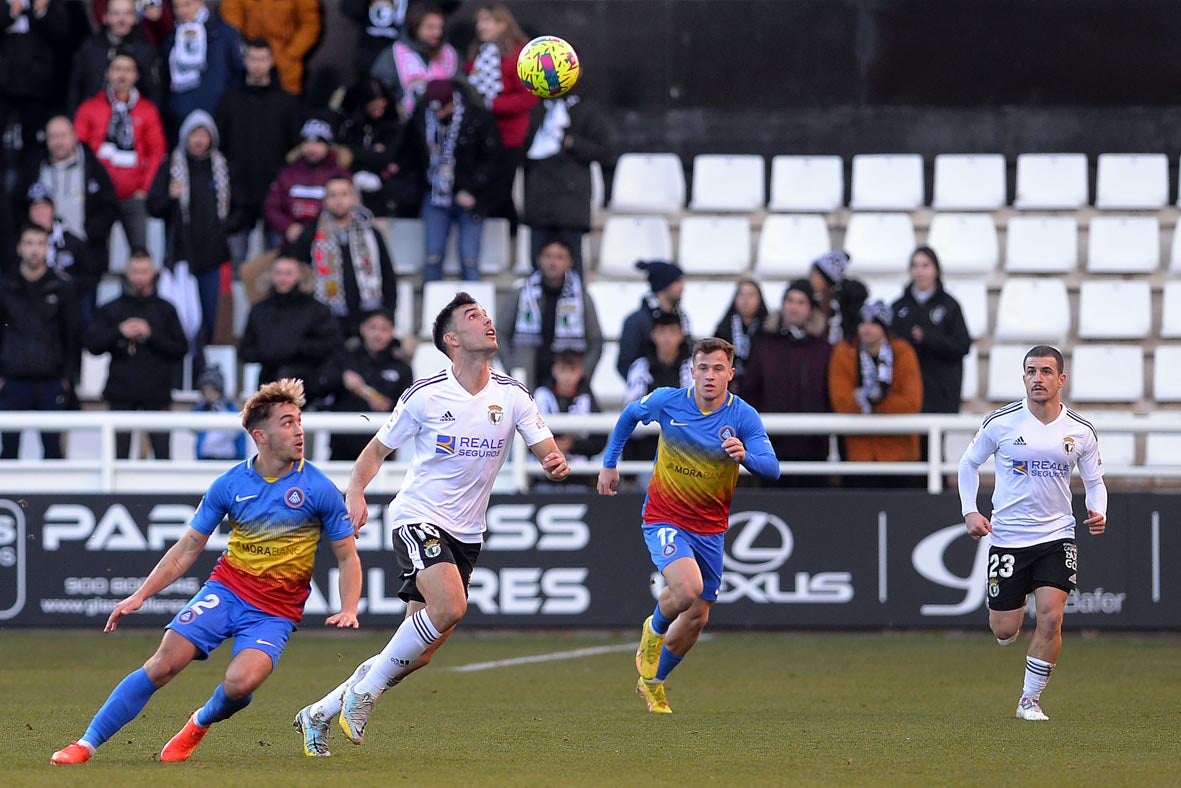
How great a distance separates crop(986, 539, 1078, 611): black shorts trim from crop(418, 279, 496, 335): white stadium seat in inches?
274

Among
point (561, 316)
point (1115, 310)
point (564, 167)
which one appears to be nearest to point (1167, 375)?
point (1115, 310)

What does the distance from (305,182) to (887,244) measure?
5261mm

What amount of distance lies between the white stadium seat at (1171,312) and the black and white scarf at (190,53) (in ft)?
28.7

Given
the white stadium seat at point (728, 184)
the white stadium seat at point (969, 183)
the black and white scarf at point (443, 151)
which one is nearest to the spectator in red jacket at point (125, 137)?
the black and white scarf at point (443, 151)

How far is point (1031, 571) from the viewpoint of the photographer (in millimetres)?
9453

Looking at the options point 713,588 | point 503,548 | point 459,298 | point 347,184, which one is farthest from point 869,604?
point 459,298

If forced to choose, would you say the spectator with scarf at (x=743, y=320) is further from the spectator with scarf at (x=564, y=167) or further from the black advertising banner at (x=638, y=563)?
the spectator with scarf at (x=564, y=167)

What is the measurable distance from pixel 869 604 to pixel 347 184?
210 inches

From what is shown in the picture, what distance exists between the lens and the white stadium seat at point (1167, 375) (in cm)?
1540

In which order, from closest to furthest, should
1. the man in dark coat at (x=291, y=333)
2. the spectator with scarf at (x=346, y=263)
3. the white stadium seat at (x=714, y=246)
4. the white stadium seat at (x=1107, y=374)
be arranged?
1. the man in dark coat at (x=291, y=333)
2. the spectator with scarf at (x=346, y=263)
3. the white stadium seat at (x=1107, y=374)
4. the white stadium seat at (x=714, y=246)

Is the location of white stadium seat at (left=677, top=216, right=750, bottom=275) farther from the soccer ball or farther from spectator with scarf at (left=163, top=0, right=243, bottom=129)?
the soccer ball

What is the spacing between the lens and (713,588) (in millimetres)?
9773

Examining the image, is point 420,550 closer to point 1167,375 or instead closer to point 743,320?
point 743,320

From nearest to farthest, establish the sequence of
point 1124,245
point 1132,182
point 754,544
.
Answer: point 754,544 < point 1124,245 < point 1132,182
